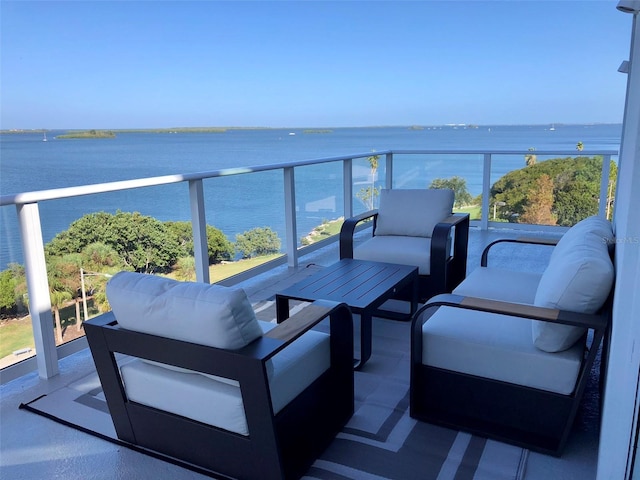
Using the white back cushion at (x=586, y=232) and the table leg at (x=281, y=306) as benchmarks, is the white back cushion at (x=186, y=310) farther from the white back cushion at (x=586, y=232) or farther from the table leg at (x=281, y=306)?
the white back cushion at (x=586, y=232)

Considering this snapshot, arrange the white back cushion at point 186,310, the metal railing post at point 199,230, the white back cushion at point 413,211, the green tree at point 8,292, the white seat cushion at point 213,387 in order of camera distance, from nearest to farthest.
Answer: the white back cushion at point 186,310 → the white seat cushion at point 213,387 → the green tree at point 8,292 → the metal railing post at point 199,230 → the white back cushion at point 413,211

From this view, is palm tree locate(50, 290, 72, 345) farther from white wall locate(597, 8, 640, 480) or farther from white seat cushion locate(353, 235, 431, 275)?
white wall locate(597, 8, 640, 480)

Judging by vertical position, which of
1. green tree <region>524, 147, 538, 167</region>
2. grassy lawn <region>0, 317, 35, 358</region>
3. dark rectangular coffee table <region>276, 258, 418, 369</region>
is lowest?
grassy lawn <region>0, 317, 35, 358</region>

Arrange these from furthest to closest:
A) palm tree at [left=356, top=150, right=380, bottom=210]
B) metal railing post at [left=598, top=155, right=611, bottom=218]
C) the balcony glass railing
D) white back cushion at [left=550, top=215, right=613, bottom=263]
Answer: palm tree at [left=356, top=150, right=380, bottom=210] → metal railing post at [left=598, top=155, right=611, bottom=218] → the balcony glass railing → white back cushion at [left=550, top=215, right=613, bottom=263]

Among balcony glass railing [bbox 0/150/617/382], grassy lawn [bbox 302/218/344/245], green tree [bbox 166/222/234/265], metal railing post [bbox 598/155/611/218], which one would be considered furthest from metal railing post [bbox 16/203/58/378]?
metal railing post [bbox 598/155/611/218]

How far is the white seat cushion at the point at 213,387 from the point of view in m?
1.72

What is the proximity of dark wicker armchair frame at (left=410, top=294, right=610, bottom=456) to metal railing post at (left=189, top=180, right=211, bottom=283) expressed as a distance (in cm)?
230

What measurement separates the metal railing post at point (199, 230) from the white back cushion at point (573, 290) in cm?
272

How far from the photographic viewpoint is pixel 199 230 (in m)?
3.95

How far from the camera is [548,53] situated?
15547 millimetres

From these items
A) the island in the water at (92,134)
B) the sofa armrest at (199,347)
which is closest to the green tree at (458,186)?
the sofa armrest at (199,347)

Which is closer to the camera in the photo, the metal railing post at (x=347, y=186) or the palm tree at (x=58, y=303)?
the palm tree at (x=58, y=303)

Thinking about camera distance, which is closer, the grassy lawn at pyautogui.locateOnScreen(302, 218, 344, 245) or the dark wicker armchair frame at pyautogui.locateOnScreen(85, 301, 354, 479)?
the dark wicker armchair frame at pyautogui.locateOnScreen(85, 301, 354, 479)

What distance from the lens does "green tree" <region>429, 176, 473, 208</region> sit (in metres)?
6.66
